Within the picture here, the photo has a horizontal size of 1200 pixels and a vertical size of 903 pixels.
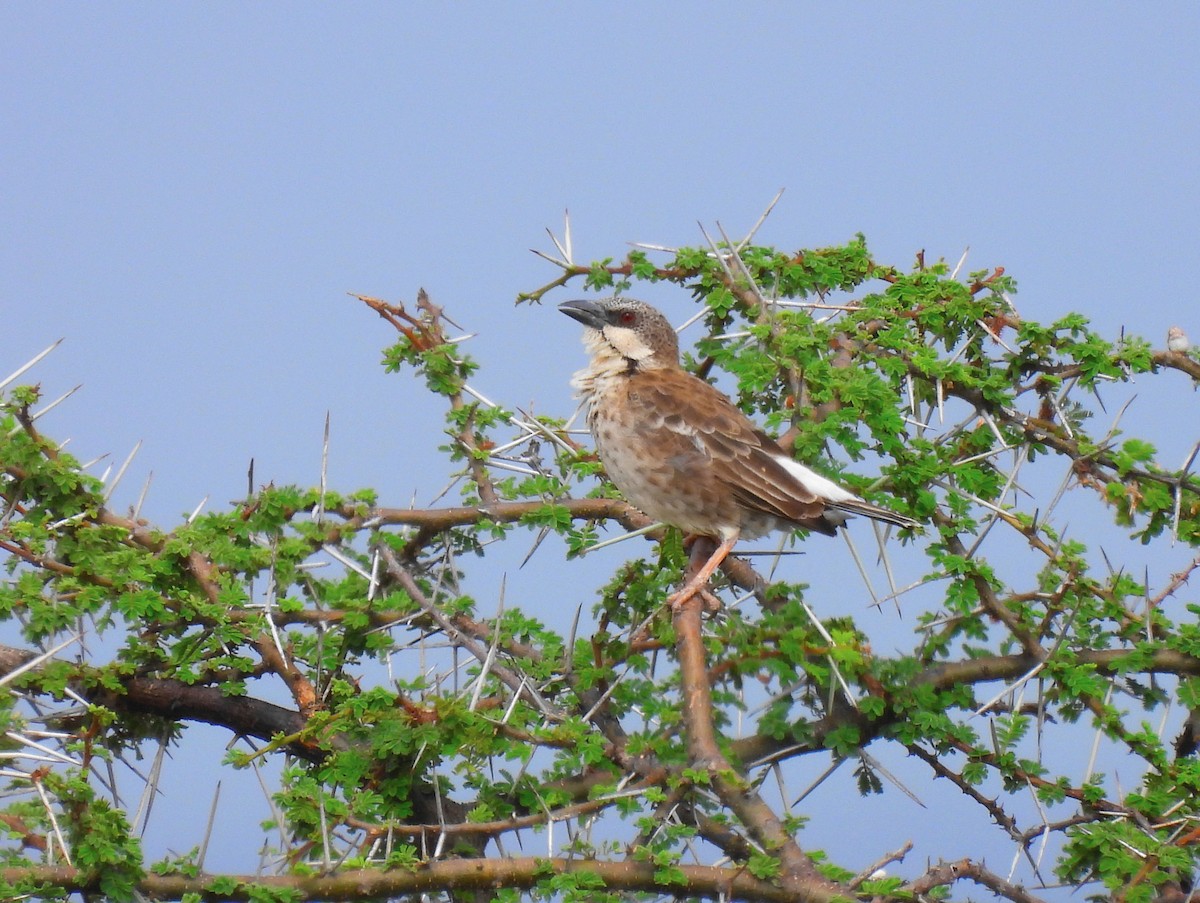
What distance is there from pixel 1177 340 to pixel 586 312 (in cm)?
209

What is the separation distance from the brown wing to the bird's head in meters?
0.27

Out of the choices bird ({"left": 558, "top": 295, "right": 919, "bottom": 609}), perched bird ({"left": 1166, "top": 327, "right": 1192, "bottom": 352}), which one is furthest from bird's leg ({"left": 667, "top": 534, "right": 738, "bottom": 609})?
perched bird ({"left": 1166, "top": 327, "right": 1192, "bottom": 352})

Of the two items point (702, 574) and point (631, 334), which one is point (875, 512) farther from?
point (631, 334)

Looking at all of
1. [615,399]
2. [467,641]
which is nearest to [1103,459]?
[615,399]

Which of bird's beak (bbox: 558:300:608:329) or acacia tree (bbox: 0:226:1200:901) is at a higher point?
bird's beak (bbox: 558:300:608:329)

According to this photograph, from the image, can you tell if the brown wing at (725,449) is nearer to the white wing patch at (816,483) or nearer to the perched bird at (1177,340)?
the white wing patch at (816,483)

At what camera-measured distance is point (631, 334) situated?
17.1 ft

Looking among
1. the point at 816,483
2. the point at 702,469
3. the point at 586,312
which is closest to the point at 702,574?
the point at 702,469

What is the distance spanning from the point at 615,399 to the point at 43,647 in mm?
2026

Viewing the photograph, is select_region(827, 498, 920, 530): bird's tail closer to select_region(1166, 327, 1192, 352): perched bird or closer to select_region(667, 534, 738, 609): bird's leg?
select_region(667, 534, 738, 609): bird's leg

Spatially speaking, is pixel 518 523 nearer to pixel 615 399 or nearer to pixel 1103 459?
pixel 615 399

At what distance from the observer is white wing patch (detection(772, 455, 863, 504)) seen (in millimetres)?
4395

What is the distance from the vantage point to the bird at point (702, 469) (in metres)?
4.45

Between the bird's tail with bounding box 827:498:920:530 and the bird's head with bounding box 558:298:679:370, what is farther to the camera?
the bird's head with bounding box 558:298:679:370
